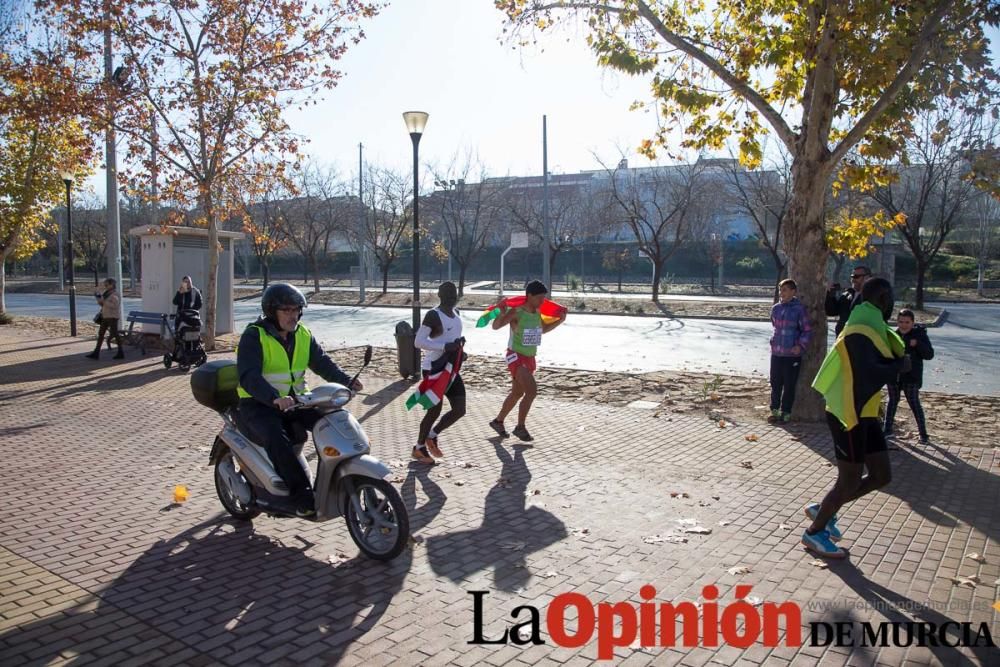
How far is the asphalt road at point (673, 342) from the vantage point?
45.8 ft

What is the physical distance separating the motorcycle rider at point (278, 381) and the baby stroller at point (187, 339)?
8863 millimetres

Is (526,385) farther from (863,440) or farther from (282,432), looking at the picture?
(863,440)

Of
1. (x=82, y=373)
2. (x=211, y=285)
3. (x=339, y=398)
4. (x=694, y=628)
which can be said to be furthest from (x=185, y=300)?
(x=694, y=628)

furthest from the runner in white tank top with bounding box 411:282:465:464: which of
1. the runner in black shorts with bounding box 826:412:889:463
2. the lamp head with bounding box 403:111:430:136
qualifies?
the lamp head with bounding box 403:111:430:136

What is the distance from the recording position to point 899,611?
3971 millimetres

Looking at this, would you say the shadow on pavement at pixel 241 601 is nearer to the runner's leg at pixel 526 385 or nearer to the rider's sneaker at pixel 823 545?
the rider's sneaker at pixel 823 545

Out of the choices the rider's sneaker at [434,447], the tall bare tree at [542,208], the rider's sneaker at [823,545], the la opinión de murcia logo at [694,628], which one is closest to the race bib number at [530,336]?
the rider's sneaker at [434,447]

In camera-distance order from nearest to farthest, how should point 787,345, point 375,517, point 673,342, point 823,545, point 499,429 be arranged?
point 375,517
point 823,545
point 499,429
point 787,345
point 673,342

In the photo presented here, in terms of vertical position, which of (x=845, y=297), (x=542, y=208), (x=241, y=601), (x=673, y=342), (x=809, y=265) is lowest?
(x=241, y=601)

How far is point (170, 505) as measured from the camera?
588cm

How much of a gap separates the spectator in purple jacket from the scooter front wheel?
5838 mm

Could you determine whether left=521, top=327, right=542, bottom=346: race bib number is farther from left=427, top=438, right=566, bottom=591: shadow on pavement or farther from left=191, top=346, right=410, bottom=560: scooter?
left=191, top=346, right=410, bottom=560: scooter

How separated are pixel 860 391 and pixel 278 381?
11.9ft

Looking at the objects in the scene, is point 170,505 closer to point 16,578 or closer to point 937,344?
point 16,578
